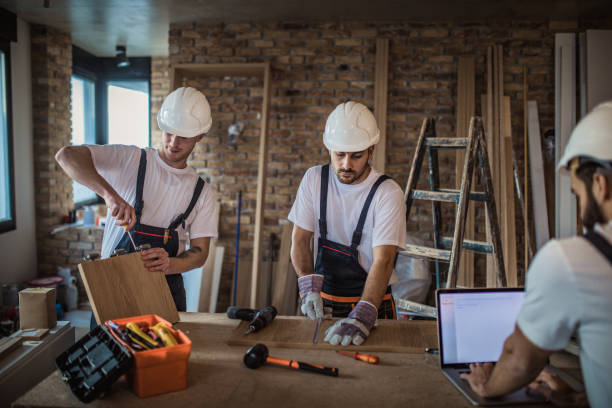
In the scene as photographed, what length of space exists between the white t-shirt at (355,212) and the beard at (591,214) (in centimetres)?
113

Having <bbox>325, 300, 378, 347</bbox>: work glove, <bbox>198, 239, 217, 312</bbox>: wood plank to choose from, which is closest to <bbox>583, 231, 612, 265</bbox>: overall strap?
<bbox>325, 300, 378, 347</bbox>: work glove

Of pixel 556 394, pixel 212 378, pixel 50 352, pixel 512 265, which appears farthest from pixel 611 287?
pixel 512 265

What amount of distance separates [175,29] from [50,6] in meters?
1.21

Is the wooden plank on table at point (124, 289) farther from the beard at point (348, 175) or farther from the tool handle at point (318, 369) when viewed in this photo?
the beard at point (348, 175)

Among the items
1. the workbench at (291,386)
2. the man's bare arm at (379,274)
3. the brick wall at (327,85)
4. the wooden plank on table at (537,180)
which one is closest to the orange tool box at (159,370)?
the workbench at (291,386)

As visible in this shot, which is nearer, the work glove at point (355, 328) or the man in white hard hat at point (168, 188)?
the work glove at point (355, 328)

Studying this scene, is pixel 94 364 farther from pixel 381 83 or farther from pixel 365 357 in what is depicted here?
pixel 381 83

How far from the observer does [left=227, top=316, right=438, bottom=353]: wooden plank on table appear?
1638mm

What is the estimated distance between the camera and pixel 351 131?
2.21 meters

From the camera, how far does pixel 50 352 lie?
1.72 metres

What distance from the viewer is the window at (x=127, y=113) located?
21.9ft

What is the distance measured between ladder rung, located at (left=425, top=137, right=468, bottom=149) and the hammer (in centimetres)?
192

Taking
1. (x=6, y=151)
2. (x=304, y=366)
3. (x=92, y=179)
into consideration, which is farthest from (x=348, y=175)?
(x=6, y=151)

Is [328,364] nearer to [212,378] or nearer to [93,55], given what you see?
[212,378]
